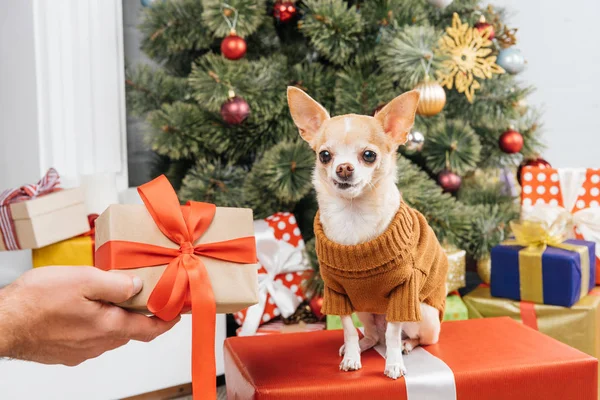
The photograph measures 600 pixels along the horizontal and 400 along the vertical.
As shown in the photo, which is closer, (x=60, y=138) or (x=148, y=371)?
(x=148, y=371)

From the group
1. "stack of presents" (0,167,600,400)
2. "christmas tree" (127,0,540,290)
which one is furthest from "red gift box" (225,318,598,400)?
"christmas tree" (127,0,540,290)

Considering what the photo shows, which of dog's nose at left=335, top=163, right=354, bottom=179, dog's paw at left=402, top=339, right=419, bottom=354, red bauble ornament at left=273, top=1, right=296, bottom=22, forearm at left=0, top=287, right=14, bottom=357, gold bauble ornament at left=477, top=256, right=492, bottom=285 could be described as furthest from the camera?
gold bauble ornament at left=477, top=256, right=492, bottom=285

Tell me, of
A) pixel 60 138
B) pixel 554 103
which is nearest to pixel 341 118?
pixel 60 138

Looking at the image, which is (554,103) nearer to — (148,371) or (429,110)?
(429,110)

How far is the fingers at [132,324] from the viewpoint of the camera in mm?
724

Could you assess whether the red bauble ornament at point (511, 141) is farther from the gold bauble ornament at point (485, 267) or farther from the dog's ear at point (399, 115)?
the dog's ear at point (399, 115)

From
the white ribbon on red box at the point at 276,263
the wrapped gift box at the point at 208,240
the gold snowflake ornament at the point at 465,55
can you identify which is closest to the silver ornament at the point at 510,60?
the gold snowflake ornament at the point at 465,55

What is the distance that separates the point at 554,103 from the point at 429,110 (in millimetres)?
960

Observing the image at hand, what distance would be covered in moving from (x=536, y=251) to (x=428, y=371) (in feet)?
2.16

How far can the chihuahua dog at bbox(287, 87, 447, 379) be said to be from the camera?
803mm

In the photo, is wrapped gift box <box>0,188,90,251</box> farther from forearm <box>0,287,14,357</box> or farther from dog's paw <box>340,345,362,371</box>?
dog's paw <box>340,345,362,371</box>

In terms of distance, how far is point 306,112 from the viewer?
0.86 m

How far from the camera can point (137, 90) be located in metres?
1.63

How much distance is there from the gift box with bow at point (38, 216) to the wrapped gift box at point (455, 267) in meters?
0.89
